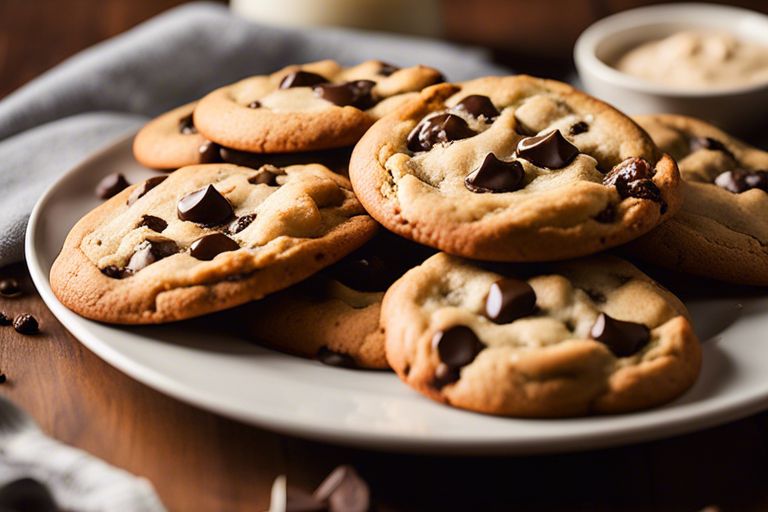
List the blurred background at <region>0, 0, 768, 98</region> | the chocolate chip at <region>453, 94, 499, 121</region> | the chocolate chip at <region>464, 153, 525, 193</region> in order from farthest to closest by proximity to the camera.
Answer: the blurred background at <region>0, 0, 768, 98</region> → the chocolate chip at <region>453, 94, 499, 121</region> → the chocolate chip at <region>464, 153, 525, 193</region>

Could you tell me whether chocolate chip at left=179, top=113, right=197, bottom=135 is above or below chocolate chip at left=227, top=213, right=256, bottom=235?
below

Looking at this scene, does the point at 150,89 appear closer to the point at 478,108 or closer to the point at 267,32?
the point at 267,32

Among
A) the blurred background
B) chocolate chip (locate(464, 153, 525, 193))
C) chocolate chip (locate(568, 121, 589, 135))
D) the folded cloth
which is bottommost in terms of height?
the blurred background

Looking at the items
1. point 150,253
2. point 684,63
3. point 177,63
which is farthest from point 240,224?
point 684,63

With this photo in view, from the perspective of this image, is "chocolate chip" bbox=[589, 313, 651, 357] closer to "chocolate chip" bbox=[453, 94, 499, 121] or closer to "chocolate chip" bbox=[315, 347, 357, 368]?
"chocolate chip" bbox=[315, 347, 357, 368]

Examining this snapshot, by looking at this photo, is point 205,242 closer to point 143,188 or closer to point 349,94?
point 143,188

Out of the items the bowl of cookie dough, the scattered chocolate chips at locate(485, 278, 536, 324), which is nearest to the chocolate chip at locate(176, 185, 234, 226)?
the scattered chocolate chips at locate(485, 278, 536, 324)

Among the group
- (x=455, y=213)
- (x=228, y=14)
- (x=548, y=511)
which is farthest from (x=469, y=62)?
(x=548, y=511)
